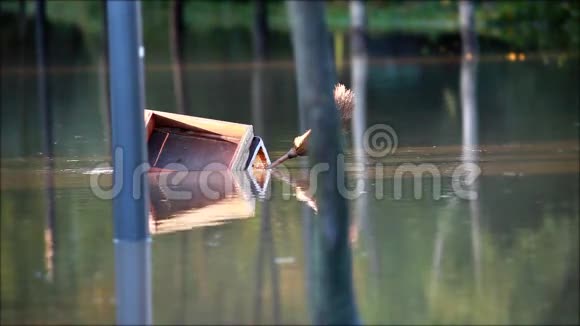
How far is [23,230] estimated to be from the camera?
11.5 meters

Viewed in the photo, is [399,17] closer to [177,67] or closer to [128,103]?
[177,67]

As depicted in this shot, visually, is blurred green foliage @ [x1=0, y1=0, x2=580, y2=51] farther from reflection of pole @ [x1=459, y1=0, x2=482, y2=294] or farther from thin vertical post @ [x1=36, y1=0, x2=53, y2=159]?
reflection of pole @ [x1=459, y1=0, x2=482, y2=294]

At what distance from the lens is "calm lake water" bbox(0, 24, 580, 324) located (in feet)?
28.6

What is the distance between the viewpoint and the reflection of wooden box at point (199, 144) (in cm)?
1350

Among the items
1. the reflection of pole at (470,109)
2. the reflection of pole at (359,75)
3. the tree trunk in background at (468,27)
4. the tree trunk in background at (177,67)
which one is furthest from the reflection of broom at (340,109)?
the tree trunk in background at (468,27)

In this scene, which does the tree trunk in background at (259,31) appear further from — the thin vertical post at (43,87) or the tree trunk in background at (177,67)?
the thin vertical post at (43,87)

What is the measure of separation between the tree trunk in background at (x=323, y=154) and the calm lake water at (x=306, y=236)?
0.86 m

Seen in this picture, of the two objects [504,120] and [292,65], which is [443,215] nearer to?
[504,120]

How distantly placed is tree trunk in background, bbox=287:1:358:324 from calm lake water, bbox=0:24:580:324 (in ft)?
2.82

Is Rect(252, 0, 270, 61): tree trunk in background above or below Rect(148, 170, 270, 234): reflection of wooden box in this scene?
above

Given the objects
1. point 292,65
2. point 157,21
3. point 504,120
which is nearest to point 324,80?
point 504,120

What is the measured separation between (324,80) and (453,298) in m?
2.09

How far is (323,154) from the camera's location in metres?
7.68

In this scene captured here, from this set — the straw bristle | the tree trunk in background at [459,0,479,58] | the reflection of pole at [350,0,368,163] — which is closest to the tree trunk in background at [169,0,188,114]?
the reflection of pole at [350,0,368,163]
